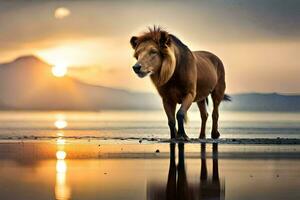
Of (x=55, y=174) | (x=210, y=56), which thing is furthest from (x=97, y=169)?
(x=210, y=56)

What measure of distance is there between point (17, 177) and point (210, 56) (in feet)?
32.9

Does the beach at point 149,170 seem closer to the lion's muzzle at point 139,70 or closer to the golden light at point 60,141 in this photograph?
the golden light at point 60,141

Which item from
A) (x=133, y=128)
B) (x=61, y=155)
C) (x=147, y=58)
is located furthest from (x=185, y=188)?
(x=133, y=128)

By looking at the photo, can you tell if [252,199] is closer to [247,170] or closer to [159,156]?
[247,170]

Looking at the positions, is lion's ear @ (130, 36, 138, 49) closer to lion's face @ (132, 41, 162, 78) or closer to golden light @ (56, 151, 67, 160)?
lion's face @ (132, 41, 162, 78)

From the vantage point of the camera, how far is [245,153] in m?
11.7

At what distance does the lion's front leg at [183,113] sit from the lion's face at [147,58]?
0.86 m

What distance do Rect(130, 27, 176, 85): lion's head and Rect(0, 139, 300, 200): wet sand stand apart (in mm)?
1305

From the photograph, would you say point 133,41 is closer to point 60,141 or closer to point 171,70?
point 171,70

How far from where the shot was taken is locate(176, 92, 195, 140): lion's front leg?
1355 centimetres

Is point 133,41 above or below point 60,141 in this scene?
above

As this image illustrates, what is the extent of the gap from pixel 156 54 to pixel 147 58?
0.24 m

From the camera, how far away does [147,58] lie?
44.3 feet

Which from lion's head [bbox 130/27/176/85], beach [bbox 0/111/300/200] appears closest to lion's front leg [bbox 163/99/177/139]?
beach [bbox 0/111/300/200]
